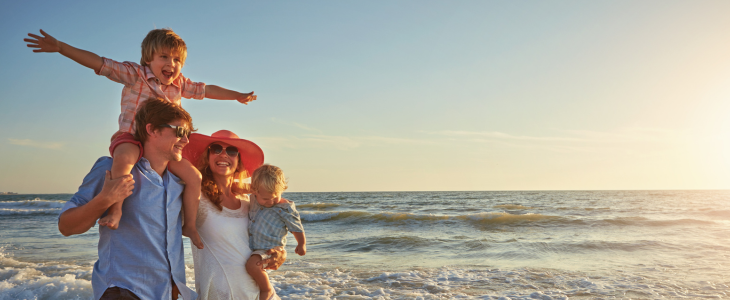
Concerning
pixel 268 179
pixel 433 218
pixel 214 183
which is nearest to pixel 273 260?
pixel 268 179

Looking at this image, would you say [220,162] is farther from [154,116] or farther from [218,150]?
[154,116]

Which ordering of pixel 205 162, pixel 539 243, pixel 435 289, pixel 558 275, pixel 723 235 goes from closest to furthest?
pixel 205 162 < pixel 435 289 < pixel 558 275 < pixel 539 243 < pixel 723 235

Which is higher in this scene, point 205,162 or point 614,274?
Result: point 205,162

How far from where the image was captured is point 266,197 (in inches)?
111

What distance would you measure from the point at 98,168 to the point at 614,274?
8.42 meters

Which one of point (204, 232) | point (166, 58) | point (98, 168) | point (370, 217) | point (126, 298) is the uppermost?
point (166, 58)

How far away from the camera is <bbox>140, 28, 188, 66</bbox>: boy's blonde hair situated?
98.5 inches

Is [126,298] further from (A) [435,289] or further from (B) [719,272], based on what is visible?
(B) [719,272]

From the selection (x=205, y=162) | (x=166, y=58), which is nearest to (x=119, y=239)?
(x=205, y=162)

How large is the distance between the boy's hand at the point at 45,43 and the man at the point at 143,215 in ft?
2.07

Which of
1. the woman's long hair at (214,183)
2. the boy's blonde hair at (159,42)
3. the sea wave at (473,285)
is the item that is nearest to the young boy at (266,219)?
A: the woman's long hair at (214,183)

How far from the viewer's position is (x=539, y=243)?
11.3 meters

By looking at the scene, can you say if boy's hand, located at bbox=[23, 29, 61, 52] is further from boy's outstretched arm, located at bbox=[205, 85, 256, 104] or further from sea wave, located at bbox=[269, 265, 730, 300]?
sea wave, located at bbox=[269, 265, 730, 300]

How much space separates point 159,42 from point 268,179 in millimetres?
1058
